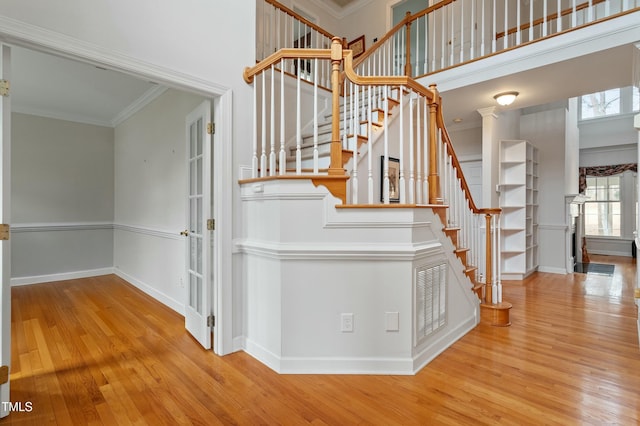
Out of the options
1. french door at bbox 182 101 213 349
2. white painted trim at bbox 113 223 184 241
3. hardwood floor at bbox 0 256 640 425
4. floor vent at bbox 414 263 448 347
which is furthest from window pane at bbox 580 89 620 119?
white painted trim at bbox 113 223 184 241

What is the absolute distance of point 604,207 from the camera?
25.4ft

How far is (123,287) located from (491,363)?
4767mm

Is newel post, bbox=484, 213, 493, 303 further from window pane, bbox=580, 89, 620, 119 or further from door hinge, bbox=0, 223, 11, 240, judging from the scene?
window pane, bbox=580, 89, 620, 119

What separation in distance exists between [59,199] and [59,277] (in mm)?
1252

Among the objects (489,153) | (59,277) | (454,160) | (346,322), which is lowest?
(59,277)

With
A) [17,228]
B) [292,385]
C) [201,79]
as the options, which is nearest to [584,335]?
[292,385]

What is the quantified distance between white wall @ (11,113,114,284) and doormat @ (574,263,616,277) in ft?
28.5

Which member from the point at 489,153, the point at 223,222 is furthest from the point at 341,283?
the point at 489,153

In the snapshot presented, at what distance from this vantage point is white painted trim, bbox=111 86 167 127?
13.1 ft

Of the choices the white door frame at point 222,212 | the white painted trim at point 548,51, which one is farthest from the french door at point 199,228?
the white painted trim at point 548,51

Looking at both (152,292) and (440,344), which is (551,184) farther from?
(152,292)

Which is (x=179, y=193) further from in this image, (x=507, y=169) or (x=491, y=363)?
(x=507, y=169)

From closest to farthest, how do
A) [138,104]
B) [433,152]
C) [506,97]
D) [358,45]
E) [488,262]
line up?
[433,152], [488,262], [506,97], [138,104], [358,45]

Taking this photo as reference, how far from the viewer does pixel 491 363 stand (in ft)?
7.76
